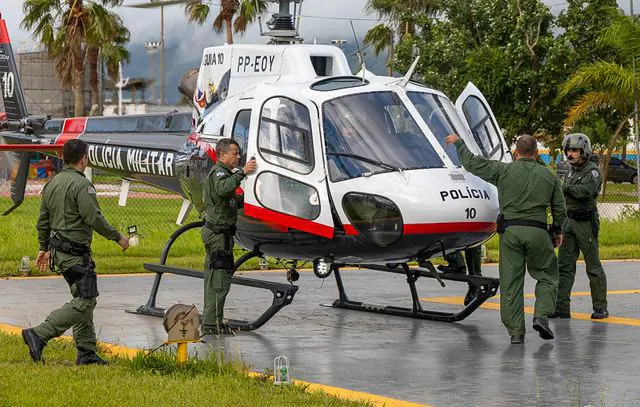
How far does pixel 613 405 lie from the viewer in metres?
8.63

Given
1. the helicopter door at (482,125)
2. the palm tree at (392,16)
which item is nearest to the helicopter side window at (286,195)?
the helicopter door at (482,125)

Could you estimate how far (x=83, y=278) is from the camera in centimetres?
1004

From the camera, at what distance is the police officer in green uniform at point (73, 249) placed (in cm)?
998

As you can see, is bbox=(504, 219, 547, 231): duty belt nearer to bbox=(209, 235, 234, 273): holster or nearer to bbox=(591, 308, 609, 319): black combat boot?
bbox=(591, 308, 609, 319): black combat boot

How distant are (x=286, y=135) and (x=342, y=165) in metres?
0.76

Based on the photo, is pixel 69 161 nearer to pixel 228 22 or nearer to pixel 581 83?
pixel 581 83

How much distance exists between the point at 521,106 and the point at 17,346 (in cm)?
2923

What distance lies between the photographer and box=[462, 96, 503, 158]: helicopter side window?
13031 millimetres

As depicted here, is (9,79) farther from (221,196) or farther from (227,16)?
(227,16)

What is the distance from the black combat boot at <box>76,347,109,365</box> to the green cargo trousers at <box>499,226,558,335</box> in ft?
12.3

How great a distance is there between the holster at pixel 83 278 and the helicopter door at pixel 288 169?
2.59 metres

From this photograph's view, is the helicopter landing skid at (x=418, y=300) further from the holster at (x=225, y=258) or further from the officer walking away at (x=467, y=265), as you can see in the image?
the holster at (x=225, y=258)

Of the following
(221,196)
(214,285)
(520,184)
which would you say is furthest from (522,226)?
(214,285)

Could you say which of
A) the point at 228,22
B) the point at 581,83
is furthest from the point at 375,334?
the point at 228,22
